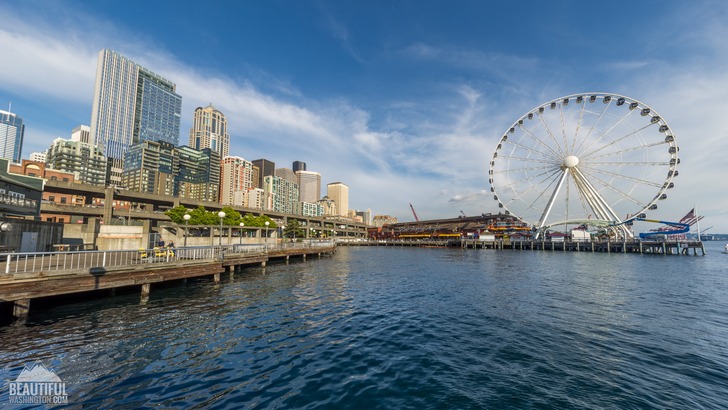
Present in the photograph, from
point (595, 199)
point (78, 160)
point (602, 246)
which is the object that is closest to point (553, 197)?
point (595, 199)

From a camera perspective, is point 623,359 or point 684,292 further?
point 684,292

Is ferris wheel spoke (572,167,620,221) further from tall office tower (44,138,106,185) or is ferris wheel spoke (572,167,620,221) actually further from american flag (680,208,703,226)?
tall office tower (44,138,106,185)

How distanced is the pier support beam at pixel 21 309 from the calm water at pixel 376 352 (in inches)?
27.8

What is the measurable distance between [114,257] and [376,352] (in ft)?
99.1

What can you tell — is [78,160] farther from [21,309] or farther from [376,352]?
[376,352]

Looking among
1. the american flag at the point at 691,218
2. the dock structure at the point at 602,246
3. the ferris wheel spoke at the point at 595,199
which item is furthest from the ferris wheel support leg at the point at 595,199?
the american flag at the point at 691,218

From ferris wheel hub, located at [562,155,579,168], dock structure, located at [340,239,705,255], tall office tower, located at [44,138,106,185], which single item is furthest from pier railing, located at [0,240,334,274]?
tall office tower, located at [44,138,106,185]

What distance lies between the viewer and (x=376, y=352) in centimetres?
1231

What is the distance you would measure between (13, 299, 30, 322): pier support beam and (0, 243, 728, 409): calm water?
705mm

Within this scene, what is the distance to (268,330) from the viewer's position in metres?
14.5

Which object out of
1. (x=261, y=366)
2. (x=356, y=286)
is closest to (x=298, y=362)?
(x=261, y=366)

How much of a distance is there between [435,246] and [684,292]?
4345 inches

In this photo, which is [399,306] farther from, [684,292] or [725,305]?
[684,292]

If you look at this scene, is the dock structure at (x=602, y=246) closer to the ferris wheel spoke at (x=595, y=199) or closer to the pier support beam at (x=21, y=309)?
the ferris wheel spoke at (x=595, y=199)
